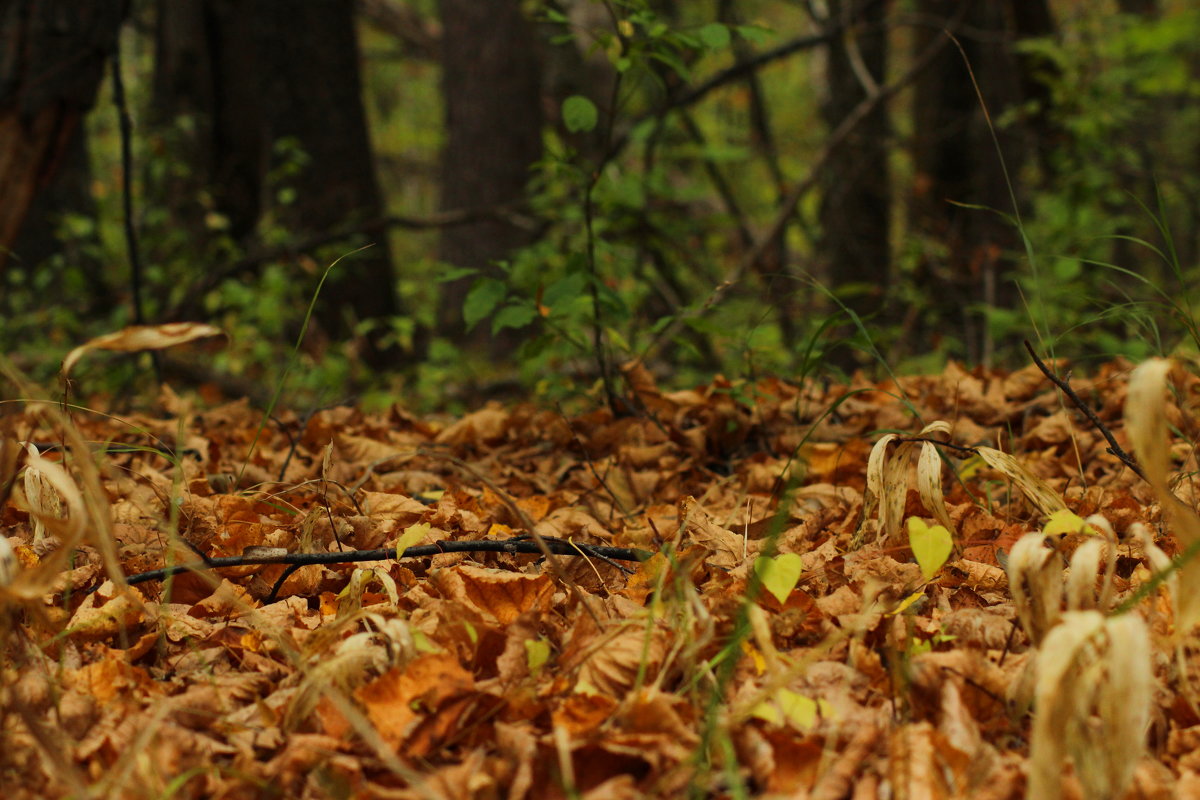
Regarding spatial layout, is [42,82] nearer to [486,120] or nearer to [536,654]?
[536,654]

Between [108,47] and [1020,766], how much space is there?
3.61 m

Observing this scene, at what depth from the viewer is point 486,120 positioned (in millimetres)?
6637

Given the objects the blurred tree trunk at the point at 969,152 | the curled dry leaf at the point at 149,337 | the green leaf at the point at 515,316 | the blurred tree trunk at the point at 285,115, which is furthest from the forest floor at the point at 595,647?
the blurred tree trunk at the point at 285,115

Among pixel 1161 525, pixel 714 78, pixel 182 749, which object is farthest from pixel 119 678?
pixel 714 78

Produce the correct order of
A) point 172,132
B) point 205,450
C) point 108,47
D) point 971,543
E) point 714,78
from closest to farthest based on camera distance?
point 971,543 < point 205,450 < point 108,47 < point 714,78 < point 172,132

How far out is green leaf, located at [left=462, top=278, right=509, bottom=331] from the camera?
95.4 inches

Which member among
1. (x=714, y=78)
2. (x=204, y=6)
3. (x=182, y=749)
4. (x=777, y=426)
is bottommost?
(x=777, y=426)

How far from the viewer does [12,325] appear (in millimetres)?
4949

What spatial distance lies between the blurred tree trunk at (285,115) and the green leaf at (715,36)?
11.3 feet

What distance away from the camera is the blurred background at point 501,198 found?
4.06 m

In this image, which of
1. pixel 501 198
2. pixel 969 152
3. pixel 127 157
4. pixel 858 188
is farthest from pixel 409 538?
pixel 969 152

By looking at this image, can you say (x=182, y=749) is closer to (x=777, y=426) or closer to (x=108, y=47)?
(x=777, y=426)

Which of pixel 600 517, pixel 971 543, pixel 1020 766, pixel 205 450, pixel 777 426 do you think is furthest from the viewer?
pixel 777 426

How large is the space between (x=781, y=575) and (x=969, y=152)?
5947 millimetres
